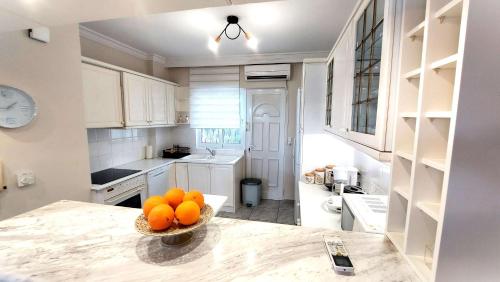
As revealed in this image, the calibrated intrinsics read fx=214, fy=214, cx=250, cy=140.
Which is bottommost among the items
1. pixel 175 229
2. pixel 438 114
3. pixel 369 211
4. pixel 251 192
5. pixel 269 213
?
pixel 269 213

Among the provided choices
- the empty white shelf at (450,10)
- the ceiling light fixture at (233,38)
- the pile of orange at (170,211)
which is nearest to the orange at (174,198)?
the pile of orange at (170,211)

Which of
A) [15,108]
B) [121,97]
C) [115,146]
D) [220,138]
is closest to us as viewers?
[15,108]

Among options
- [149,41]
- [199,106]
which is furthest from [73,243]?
[199,106]

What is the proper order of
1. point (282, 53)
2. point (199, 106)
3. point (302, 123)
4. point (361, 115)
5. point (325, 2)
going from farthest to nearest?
point (199, 106) < point (282, 53) < point (302, 123) < point (325, 2) < point (361, 115)

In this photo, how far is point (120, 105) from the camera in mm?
2541

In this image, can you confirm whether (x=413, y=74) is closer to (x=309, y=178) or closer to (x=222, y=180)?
(x=309, y=178)

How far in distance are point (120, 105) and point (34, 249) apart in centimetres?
212

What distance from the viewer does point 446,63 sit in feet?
1.58

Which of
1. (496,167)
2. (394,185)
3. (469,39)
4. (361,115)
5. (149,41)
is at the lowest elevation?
(394,185)

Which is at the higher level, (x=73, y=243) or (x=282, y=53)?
(x=282, y=53)

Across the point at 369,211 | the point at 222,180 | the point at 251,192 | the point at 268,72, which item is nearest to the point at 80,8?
the point at 369,211

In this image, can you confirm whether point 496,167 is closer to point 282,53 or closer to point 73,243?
point 73,243

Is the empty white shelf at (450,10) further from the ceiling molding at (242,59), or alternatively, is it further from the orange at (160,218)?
the ceiling molding at (242,59)

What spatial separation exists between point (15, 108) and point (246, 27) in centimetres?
206
